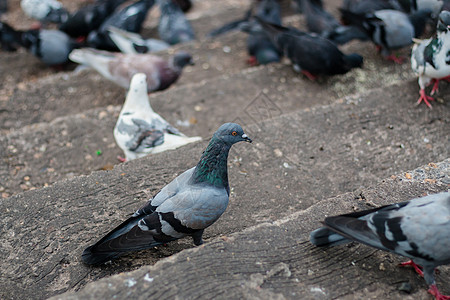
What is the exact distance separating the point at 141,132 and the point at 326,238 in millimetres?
2312

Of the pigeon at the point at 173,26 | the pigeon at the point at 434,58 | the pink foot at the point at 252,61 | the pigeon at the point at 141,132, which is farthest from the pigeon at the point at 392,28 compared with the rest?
the pigeon at the point at 141,132

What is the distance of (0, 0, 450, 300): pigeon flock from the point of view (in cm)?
247

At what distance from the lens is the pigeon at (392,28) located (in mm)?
6098

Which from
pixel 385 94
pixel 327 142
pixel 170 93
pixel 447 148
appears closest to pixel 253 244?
pixel 327 142

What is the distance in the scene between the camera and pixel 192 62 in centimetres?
649

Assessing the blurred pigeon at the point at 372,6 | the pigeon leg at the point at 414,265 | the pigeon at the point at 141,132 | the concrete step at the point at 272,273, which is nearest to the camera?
the concrete step at the point at 272,273

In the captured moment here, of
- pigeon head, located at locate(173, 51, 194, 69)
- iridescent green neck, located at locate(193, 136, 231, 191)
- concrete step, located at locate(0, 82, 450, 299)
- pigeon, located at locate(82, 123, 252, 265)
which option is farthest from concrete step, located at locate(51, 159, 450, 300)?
pigeon head, located at locate(173, 51, 194, 69)

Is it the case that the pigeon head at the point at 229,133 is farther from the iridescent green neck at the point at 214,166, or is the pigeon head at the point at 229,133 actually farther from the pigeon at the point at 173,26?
the pigeon at the point at 173,26

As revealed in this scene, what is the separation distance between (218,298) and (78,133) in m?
3.16

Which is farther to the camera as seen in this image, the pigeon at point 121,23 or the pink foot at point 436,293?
the pigeon at point 121,23

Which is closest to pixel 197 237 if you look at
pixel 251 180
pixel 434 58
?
pixel 251 180

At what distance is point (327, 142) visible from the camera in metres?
4.09

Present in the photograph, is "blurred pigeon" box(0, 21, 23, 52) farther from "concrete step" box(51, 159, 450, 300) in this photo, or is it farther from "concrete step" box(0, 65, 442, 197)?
"concrete step" box(51, 159, 450, 300)

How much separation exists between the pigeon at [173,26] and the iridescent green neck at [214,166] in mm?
5591
